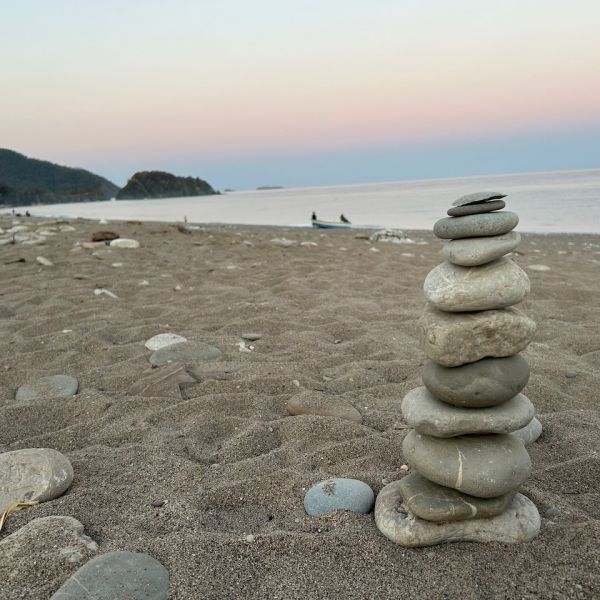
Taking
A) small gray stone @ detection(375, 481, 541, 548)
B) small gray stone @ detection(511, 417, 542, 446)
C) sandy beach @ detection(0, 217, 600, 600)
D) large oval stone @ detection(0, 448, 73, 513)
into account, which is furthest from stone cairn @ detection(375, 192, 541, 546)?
large oval stone @ detection(0, 448, 73, 513)

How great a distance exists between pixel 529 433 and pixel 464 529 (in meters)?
1.01

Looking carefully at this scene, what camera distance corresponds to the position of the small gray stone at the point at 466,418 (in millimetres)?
2148

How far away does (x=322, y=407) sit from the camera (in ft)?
10.8

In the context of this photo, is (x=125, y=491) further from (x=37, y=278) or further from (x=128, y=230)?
(x=128, y=230)

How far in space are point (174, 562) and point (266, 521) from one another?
0.47m

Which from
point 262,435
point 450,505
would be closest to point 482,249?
point 450,505

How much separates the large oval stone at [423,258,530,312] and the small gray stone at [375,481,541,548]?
2.94 feet

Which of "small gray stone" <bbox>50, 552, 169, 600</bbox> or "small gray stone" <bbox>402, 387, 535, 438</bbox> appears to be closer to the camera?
"small gray stone" <bbox>50, 552, 169, 600</bbox>

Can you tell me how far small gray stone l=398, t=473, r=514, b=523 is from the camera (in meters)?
2.11

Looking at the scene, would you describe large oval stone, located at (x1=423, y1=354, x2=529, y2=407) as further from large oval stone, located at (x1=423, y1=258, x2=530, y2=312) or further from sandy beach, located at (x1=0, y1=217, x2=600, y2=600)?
sandy beach, located at (x1=0, y1=217, x2=600, y2=600)

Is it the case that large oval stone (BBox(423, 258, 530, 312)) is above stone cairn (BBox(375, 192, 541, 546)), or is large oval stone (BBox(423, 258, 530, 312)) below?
above

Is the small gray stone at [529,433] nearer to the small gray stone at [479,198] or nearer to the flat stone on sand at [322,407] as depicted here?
the flat stone on sand at [322,407]

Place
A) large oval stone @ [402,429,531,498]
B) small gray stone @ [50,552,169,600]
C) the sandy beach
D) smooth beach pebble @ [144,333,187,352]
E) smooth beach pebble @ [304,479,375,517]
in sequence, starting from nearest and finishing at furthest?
small gray stone @ [50,552,169,600] < the sandy beach < large oval stone @ [402,429,531,498] < smooth beach pebble @ [304,479,375,517] < smooth beach pebble @ [144,333,187,352]

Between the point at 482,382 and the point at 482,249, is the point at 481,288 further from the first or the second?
the point at 482,382
